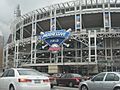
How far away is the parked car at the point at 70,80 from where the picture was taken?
2820 cm

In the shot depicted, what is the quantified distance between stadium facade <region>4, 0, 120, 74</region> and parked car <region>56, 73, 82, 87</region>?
29.6 metres

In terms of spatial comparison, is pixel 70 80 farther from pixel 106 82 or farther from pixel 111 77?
pixel 111 77

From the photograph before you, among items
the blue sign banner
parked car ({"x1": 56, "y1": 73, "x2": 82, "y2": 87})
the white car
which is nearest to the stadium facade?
the blue sign banner

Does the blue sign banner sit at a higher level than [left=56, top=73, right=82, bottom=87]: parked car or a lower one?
higher

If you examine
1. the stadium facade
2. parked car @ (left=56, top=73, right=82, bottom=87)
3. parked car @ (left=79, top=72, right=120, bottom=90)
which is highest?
the stadium facade

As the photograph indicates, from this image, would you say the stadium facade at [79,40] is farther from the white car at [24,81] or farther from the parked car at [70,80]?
the white car at [24,81]

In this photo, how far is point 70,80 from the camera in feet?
94.5

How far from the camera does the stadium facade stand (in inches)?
2458

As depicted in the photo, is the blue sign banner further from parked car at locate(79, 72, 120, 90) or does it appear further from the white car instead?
the white car

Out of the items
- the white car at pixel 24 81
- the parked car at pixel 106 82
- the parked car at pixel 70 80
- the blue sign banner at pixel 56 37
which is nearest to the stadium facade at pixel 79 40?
the blue sign banner at pixel 56 37

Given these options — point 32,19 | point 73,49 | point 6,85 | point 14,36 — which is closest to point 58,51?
point 73,49

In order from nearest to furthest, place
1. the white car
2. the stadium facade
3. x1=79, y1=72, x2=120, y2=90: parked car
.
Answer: the white car < x1=79, y1=72, x2=120, y2=90: parked car < the stadium facade

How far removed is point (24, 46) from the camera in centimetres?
7744

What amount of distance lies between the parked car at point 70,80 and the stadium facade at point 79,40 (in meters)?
29.6
